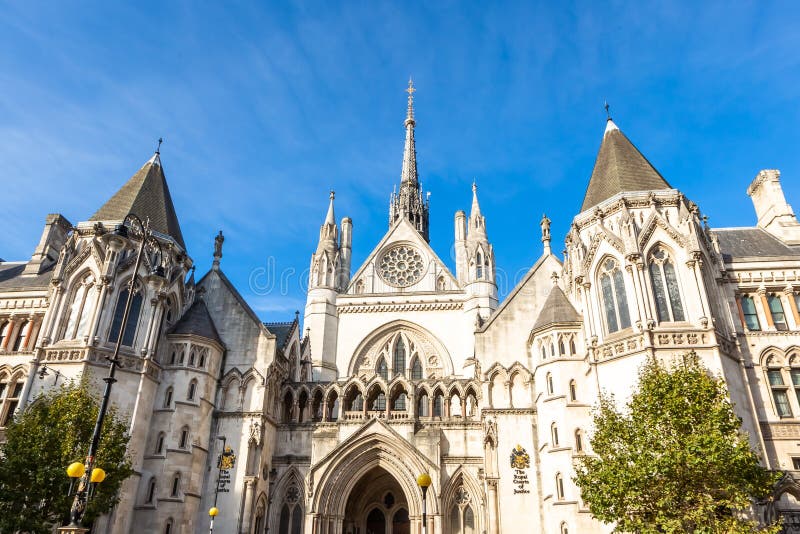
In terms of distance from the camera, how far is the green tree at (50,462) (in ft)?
61.2

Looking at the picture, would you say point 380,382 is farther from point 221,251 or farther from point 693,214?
point 693,214

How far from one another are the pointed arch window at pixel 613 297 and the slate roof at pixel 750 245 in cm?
591

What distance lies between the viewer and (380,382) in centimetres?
2941

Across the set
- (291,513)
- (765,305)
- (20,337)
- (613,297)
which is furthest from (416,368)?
(20,337)

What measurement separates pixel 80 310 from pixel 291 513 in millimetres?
14096

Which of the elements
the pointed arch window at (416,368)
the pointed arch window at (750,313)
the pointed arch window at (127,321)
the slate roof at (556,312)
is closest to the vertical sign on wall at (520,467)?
the slate roof at (556,312)

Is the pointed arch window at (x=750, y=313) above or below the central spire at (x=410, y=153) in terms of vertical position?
below

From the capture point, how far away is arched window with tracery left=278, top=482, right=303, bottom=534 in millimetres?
27250

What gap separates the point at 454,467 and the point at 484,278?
14632mm

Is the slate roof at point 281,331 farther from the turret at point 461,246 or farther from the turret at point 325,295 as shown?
the turret at point 461,246

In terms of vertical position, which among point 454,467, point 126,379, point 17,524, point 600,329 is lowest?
point 17,524

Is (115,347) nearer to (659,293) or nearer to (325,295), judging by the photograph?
(325,295)

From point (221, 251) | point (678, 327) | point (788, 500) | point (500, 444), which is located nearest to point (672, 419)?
point (678, 327)

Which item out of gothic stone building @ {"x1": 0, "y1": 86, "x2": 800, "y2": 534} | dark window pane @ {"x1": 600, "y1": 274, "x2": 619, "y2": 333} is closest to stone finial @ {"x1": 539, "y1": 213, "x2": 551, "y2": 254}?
gothic stone building @ {"x1": 0, "y1": 86, "x2": 800, "y2": 534}
